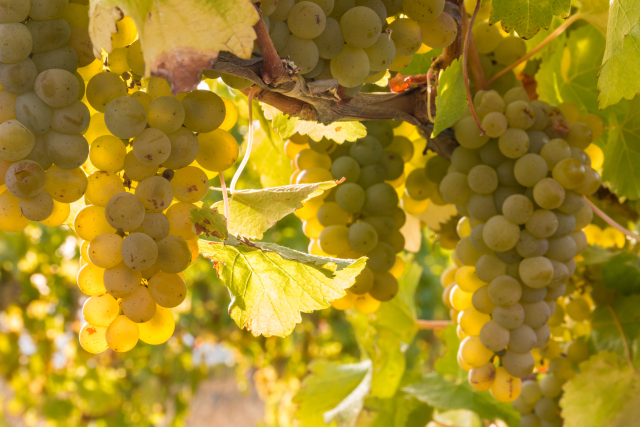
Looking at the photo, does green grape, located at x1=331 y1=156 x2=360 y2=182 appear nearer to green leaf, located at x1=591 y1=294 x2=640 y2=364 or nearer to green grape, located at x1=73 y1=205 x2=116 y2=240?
green grape, located at x1=73 y1=205 x2=116 y2=240

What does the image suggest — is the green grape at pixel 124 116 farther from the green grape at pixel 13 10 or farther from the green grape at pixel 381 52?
the green grape at pixel 381 52

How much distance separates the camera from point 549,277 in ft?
1.85

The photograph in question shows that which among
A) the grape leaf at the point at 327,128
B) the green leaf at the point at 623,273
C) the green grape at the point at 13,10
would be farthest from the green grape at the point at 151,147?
the green leaf at the point at 623,273

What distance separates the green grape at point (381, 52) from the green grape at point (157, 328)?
277mm

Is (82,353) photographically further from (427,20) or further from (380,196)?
(427,20)

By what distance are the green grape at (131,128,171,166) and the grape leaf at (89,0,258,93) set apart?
78mm

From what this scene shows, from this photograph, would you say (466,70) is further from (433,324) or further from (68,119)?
(433,324)

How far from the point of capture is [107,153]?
0.38m

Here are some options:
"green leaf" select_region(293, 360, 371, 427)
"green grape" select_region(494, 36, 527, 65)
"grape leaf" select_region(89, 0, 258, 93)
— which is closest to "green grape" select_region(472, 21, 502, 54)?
"green grape" select_region(494, 36, 527, 65)

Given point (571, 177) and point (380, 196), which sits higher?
point (571, 177)

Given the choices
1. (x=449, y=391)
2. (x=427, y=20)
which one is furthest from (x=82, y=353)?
A: (x=427, y=20)

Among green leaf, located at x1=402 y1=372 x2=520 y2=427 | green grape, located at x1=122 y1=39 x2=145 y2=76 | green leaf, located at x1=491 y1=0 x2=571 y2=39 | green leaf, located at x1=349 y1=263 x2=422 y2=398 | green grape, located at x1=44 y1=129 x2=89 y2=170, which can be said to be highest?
green leaf, located at x1=491 y1=0 x2=571 y2=39

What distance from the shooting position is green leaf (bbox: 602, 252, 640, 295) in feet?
2.67

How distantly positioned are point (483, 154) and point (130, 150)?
41 centimetres
